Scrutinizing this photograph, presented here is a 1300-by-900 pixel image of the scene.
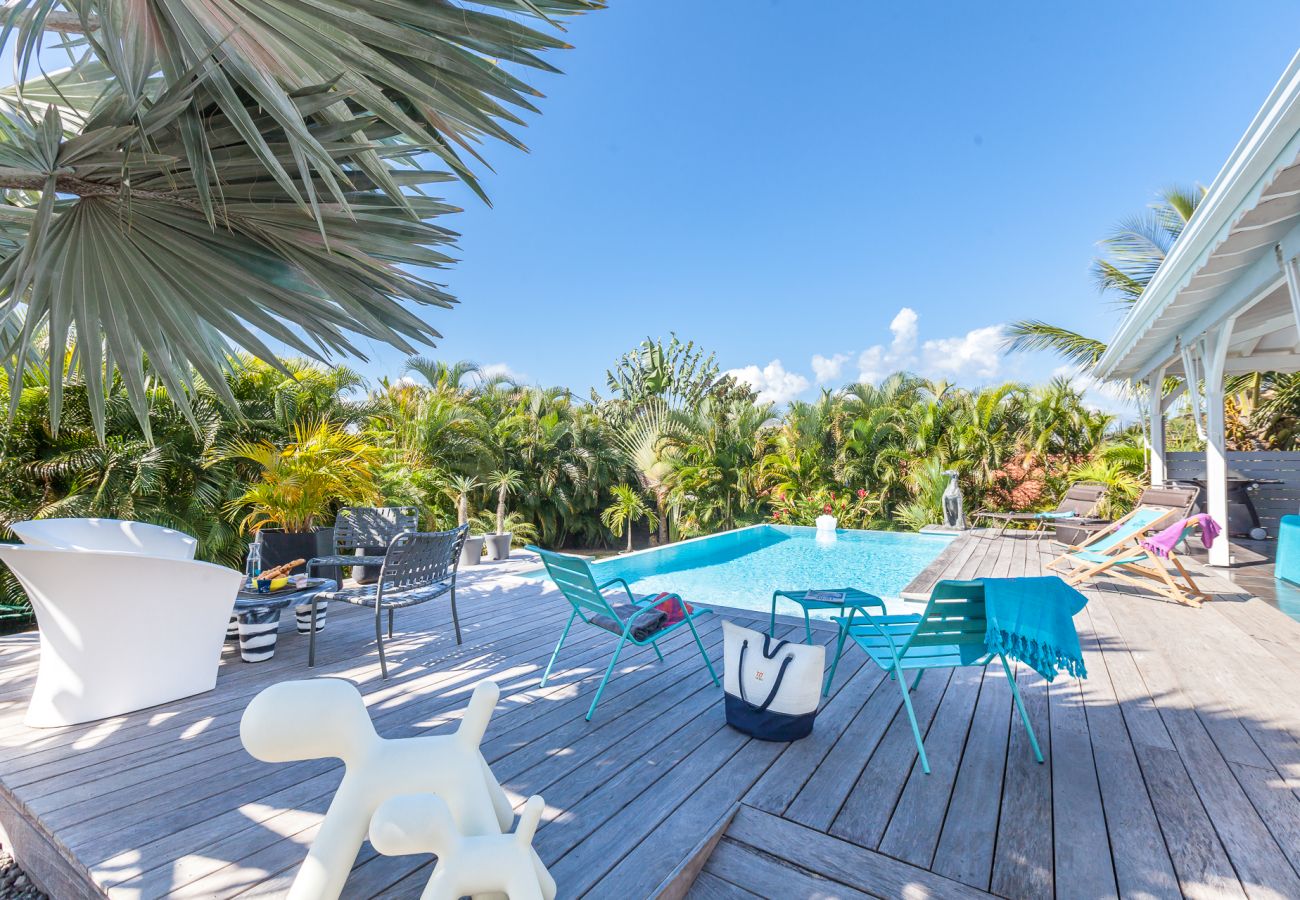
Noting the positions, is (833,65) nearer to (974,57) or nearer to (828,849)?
(974,57)

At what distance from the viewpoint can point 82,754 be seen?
2.34m

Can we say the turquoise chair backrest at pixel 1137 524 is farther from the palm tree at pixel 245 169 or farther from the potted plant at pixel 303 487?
the potted plant at pixel 303 487

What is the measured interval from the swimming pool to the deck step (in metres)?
4.31

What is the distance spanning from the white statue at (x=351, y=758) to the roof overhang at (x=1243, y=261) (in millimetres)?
4161

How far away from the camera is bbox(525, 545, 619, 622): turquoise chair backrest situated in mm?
2816

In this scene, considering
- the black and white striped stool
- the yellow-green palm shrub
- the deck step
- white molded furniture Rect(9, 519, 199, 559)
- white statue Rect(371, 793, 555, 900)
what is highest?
the yellow-green palm shrub

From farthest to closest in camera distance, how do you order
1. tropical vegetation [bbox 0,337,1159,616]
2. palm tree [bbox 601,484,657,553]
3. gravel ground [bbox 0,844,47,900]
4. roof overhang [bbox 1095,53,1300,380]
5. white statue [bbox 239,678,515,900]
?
1. palm tree [bbox 601,484,657,553]
2. tropical vegetation [bbox 0,337,1159,616]
3. roof overhang [bbox 1095,53,1300,380]
4. gravel ground [bbox 0,844,47,900]
5. white statue [bbox 239,678,515,900]

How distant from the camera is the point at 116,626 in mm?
2648

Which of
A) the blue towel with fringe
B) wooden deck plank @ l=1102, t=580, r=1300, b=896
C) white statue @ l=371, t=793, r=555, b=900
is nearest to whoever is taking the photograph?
white statue @ l=371, t=793, r=555, b=900

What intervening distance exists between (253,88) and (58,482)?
5802 millimetres

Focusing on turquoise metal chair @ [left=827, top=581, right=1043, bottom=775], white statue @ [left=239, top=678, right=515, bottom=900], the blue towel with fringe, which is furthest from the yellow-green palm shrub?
the blue towel with fringe

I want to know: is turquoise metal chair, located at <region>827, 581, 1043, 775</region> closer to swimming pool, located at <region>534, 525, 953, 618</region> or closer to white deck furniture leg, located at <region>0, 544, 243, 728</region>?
white deck furniture leg, located at <region>0, 544, 243, 728</region>

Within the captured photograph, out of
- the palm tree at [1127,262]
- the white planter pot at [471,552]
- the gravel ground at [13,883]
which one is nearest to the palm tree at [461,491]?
the white planter pot at [471,552]

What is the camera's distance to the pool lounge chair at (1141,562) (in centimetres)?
451
